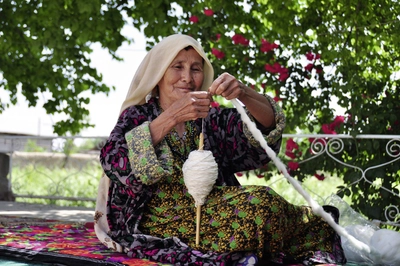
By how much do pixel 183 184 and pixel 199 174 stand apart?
0.26m

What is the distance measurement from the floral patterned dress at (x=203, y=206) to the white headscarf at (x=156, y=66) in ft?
0.26

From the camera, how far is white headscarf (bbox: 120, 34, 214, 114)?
9.85 feet

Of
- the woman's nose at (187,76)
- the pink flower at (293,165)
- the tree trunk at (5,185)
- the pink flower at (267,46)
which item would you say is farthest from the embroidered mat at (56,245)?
the tree trunk at (5,185)

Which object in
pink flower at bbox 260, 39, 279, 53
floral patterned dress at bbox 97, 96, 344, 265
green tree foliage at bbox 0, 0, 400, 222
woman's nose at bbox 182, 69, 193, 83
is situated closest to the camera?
floral patterned dress at bbox 97, 96, 344, 265

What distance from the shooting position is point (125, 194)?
3051 millimetres

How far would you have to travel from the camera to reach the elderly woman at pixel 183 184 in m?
2.70

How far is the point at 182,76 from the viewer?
119 inches

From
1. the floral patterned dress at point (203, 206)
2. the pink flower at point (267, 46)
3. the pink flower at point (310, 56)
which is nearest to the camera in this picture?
the floral patterned dress at point (203, 206)

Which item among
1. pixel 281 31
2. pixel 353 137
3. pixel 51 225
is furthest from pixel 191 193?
pixel 281 31

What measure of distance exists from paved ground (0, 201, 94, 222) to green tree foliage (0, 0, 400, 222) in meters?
1.84

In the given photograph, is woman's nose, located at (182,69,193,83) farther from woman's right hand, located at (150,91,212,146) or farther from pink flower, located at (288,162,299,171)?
pink flower, located at (288,162,299,171)

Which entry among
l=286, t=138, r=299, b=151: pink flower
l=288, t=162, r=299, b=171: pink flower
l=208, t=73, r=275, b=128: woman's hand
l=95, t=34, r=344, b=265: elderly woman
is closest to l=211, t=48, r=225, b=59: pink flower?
l=286, t=138, r=299, b=151: pink flower

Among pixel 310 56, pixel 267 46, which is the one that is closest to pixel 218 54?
pixel 267 46

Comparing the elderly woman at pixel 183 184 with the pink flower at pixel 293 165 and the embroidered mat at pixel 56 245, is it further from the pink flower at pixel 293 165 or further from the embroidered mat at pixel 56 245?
the pink flower at pixel 293 165
